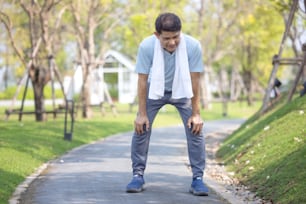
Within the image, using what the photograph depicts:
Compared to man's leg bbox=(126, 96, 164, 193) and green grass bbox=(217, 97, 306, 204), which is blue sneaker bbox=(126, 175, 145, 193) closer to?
man's leg bbox=(126, 96, 164, 193)

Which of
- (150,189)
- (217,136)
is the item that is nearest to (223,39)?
(217,136)

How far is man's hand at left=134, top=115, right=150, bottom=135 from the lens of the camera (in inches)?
335

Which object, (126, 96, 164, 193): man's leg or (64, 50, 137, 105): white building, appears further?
(64, 50, 137, 105): white building

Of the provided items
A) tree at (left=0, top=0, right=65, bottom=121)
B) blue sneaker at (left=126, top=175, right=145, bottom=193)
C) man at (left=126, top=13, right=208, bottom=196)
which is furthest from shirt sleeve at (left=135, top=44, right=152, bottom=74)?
tree at (left=0, top=0, right=65, bottom=121)

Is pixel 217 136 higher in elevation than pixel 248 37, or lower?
lower

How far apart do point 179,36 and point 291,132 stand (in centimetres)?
437

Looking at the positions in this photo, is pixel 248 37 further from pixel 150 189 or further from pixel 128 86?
pixel 150 189

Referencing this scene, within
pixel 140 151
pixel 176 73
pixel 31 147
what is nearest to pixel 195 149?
pixel 140 151

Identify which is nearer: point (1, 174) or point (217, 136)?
point (1, 174)

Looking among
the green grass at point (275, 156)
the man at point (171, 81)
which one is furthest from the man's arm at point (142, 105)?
the green grass at point (275, 156)

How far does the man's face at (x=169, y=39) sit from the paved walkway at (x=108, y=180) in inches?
63.7

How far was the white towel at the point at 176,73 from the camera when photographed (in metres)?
8.30

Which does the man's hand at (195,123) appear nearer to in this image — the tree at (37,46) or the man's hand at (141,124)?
the man's hand at (141,124)

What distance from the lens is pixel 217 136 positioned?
22.6 m
